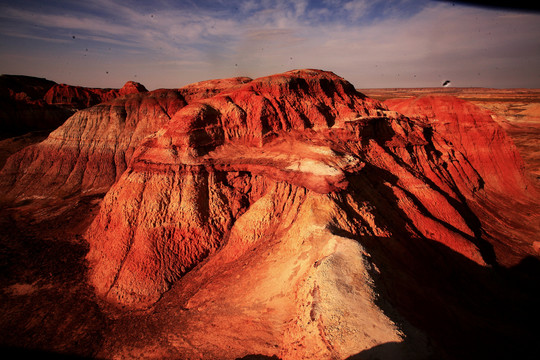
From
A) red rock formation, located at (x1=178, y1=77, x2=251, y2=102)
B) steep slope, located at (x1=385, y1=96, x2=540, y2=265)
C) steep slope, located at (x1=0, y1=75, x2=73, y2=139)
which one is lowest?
steep slope, located at (x1=385, y1=96, x2=540, y2=265)

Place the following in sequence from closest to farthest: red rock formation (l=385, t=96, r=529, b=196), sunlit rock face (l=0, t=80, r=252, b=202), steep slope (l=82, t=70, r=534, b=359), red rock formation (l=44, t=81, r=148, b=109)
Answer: steep slope (l=82, t=70, r=534, b=359), red rock formation (l=385, t=96, r=529, b=196), sunlit rock face (l=0, t=80, r=252, b=202), red rock formation (l=44, t=81, r=148, b=109)

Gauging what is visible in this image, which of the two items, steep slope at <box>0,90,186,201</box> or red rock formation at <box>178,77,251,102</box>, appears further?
red rock formation at <box>178,77,251,102</box>

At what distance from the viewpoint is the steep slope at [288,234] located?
23.1 feet

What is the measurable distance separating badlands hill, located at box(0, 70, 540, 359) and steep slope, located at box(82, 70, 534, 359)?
0.23 feet

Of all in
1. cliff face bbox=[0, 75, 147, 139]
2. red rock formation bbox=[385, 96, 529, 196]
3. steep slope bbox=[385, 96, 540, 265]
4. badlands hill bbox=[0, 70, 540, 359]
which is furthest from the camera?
cliff face bbox=[0, 75, 147, 139]

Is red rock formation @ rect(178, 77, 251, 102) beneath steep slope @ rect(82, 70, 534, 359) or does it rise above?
above

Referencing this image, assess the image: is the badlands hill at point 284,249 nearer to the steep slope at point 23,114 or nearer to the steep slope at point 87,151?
the steep slope at point 87,151

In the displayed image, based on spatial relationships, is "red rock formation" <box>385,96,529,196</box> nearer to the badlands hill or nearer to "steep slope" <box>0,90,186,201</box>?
the badlands hill

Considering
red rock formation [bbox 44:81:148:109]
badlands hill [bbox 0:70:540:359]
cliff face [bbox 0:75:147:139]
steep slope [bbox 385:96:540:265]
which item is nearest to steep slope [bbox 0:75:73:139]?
cliff face [bbox 0:75:147:139]

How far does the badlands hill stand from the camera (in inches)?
286

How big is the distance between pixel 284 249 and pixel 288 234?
723 millimetres

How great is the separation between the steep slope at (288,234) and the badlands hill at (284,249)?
0.23 ft

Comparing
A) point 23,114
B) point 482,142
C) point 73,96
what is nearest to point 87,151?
point 23,114

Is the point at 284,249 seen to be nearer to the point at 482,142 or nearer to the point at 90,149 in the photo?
the point at 482,142
